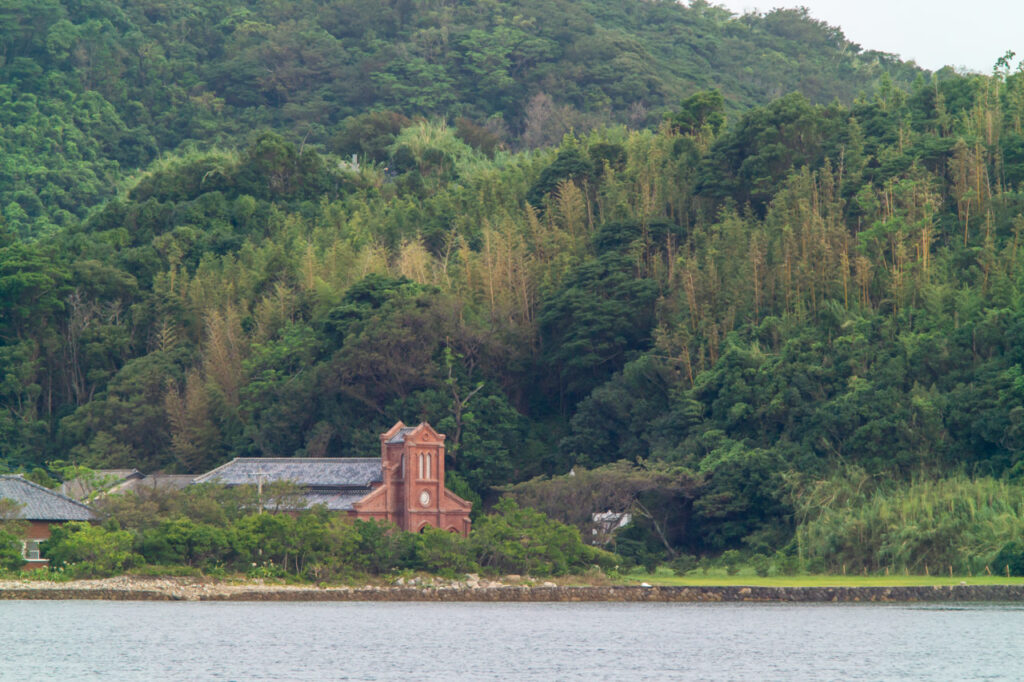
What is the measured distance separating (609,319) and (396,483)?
10.0 meters

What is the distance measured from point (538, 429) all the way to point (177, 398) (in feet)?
43.2

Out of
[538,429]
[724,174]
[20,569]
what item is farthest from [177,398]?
[724,174]

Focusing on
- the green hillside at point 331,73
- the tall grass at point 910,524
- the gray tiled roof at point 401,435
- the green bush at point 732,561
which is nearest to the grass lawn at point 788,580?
the green bush at point 732,561

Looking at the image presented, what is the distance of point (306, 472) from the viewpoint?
4625cm

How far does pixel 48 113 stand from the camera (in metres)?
82.7

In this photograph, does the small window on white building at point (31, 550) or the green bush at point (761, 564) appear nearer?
the small window on white building at point (31, 550)

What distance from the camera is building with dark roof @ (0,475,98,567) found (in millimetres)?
39875

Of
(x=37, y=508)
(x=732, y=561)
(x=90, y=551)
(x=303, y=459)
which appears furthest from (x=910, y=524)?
(x=37, y=508)

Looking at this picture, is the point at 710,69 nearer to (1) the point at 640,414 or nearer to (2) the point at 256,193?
(2) the point at 256,193

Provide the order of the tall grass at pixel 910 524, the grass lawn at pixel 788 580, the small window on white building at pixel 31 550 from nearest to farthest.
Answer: the grass lawn at pixel 788 580 < the tall grass at pixel 910 524 < the small window on white building at pixel 31 550

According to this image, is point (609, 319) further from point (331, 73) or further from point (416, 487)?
point (331, 73)

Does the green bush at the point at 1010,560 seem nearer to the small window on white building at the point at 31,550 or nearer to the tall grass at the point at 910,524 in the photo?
the tall grass at the point at 910,524

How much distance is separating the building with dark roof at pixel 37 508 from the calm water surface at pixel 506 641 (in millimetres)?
3862

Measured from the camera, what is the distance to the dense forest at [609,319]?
42594 mm
